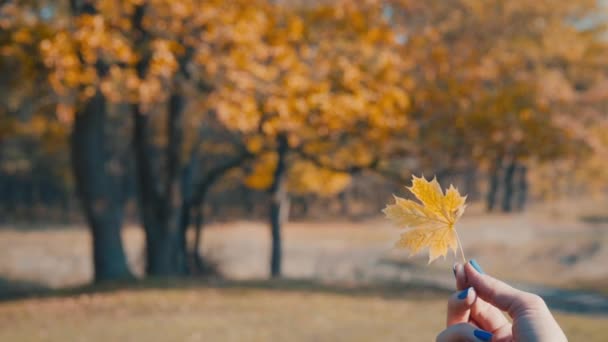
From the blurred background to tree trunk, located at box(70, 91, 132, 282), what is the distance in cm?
3

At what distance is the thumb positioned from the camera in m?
1.46

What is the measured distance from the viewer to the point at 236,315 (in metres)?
9.91

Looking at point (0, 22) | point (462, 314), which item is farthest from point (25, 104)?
point (462, 314)

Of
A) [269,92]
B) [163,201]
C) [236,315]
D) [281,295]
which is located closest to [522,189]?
[163,201]

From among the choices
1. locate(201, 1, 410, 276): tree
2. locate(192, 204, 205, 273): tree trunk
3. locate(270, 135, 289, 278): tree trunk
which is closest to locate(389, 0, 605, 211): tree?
locate(201, 1, 410, 276): tree

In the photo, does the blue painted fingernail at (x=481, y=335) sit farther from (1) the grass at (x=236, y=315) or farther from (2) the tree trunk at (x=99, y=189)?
(2) the tree trunk at (x=99, y=189)

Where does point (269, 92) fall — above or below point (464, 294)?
above

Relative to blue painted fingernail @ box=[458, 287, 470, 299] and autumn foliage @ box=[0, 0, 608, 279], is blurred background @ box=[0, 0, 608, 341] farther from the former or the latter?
blue painted fingernail @ box=[458, 287, 470, 299]

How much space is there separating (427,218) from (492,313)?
0.30m

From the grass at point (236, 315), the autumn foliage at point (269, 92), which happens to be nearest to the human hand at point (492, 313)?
the grass at point (236, 315)

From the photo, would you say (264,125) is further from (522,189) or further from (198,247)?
(522,189)

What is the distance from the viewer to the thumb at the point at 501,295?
1.46 m

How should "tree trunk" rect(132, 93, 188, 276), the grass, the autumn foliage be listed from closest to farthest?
the grass < the autumn foliage < "tree trunk" rect(132, 93, 188, 276)

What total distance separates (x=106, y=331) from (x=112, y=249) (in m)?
5.17
